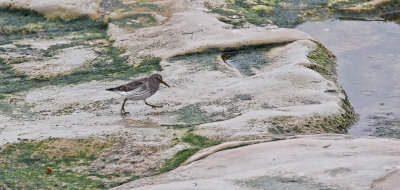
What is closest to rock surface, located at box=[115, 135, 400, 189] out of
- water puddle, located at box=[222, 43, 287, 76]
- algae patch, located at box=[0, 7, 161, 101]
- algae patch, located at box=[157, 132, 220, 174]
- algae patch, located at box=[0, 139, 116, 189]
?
algae patch, located at box=[157, 132, 220, 174]

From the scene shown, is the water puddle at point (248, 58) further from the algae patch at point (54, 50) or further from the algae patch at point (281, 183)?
the algae patch at point (281, 183)

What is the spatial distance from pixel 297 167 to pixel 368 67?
21.6ft

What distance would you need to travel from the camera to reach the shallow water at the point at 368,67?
1120 cm

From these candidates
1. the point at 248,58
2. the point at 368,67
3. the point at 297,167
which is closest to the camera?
the point at 297,167

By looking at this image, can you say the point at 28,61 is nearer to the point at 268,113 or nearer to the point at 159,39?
the point at 159,39

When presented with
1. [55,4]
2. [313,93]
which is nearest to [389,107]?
[313,93]

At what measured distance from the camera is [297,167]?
7.68 meters

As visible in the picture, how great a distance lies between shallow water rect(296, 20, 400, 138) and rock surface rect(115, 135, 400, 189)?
2.42 m

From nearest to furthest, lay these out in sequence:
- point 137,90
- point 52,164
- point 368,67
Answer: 1. point 52,164
2. point 137,90
3. point 368,67

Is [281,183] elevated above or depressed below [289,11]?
above

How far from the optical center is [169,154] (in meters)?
8.98

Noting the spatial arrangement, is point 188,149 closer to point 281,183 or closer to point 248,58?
point 281,183

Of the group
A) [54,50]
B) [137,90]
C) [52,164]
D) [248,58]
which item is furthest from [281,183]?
[54,50]

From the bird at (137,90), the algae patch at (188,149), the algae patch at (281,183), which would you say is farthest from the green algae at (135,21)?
the algae patch at (281,183)
